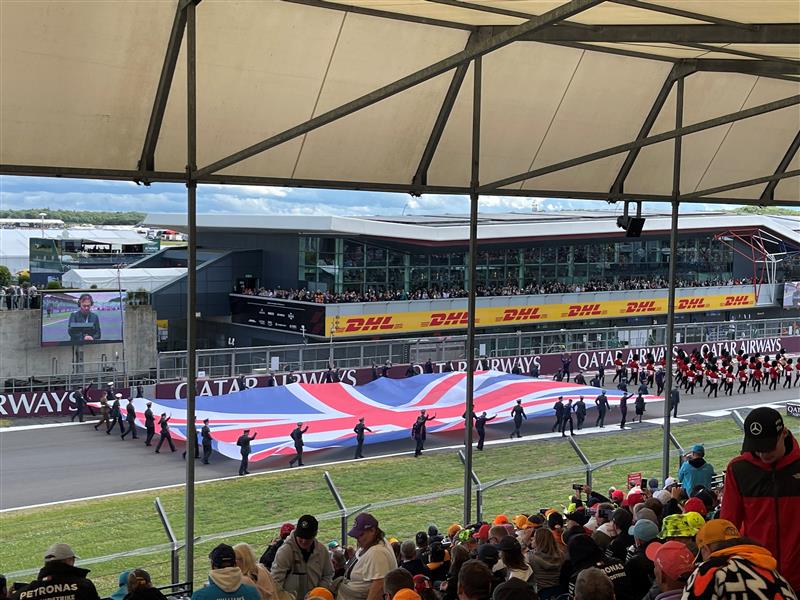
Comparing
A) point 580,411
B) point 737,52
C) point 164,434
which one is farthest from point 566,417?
point 737,52

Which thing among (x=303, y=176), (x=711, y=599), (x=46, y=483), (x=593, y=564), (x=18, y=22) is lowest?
(x=46, y=483)

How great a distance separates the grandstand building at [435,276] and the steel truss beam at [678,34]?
26.8 m

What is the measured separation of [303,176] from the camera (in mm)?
7668

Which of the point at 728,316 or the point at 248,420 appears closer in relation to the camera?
the point at 248,420

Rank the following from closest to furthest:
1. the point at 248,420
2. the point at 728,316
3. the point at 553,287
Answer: the point at 248,420 → the point at 553,287 → the point at 728,316

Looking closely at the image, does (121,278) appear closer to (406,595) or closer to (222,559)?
(222,559)

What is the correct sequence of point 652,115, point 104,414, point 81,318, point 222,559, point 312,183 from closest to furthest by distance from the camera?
Answer: point 222,559 → point 312,183 → point 652,115 → point 104,414 → point 81,318

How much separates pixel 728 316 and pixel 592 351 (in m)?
16.1

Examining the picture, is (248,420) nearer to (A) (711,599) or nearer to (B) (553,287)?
(A) (711,599)

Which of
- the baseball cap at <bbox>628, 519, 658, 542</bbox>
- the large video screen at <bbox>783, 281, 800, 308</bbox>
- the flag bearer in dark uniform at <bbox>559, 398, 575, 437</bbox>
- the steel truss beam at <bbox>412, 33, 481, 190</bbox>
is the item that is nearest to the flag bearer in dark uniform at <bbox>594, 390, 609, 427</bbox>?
the flag bearer in dark uniform at <bbox>559, 398, 575, 437</bbox>

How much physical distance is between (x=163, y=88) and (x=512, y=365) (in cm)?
2399

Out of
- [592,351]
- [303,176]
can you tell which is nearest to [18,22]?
[303,176]

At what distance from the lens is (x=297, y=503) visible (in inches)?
553

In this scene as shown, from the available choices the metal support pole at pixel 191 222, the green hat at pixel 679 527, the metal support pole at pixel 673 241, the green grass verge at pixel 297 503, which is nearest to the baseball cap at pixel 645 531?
the green hat at pixel 679 527
